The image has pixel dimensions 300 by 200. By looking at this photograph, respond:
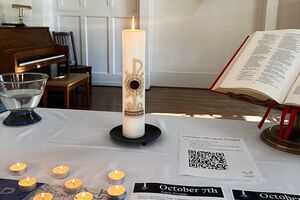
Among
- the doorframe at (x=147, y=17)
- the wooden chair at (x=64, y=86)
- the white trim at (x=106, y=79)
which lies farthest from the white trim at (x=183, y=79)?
the wooden chair at (x=64, y=86)

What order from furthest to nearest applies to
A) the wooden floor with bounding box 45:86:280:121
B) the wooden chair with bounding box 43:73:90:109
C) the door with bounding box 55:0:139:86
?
the door with bounding box 55:0:139:86 < the wooden floor with bounding box 45:86:280:121 < the wooden chair with bounding box 43:73:90:109

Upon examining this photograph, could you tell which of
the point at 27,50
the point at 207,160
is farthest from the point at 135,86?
the point at 27,50

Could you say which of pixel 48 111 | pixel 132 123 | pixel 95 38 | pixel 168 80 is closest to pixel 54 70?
pixel 95 38

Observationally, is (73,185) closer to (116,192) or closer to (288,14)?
(116,192)

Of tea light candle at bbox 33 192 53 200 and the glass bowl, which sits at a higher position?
the glass bowl

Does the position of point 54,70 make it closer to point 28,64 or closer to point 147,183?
point 28,64

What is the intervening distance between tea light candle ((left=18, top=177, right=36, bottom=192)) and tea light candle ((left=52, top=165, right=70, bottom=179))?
47mm

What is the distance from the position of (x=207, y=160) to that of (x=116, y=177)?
23cm

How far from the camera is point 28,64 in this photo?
3.13 meters

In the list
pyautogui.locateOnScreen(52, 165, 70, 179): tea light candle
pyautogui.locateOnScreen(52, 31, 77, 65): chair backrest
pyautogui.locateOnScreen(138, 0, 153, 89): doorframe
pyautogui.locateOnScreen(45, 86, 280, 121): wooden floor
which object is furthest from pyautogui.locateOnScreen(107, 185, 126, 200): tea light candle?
pyautogui.locateOnScreen(52, 31, 77, 65): chair backrest

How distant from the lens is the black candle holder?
0.79 m

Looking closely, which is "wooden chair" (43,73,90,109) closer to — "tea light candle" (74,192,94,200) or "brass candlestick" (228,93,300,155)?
"brass candlestick" (228,93,300,155)

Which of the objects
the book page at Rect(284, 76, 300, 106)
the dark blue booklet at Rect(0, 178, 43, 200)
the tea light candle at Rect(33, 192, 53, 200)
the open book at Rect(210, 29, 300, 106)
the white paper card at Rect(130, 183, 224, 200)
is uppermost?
the open book at Rect(210, 29, 300, 106)

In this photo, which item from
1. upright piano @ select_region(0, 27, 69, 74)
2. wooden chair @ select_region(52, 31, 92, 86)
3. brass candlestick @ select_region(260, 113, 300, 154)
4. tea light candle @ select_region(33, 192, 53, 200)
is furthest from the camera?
wooden chair @ select_region(52, 31, 92, 86)
